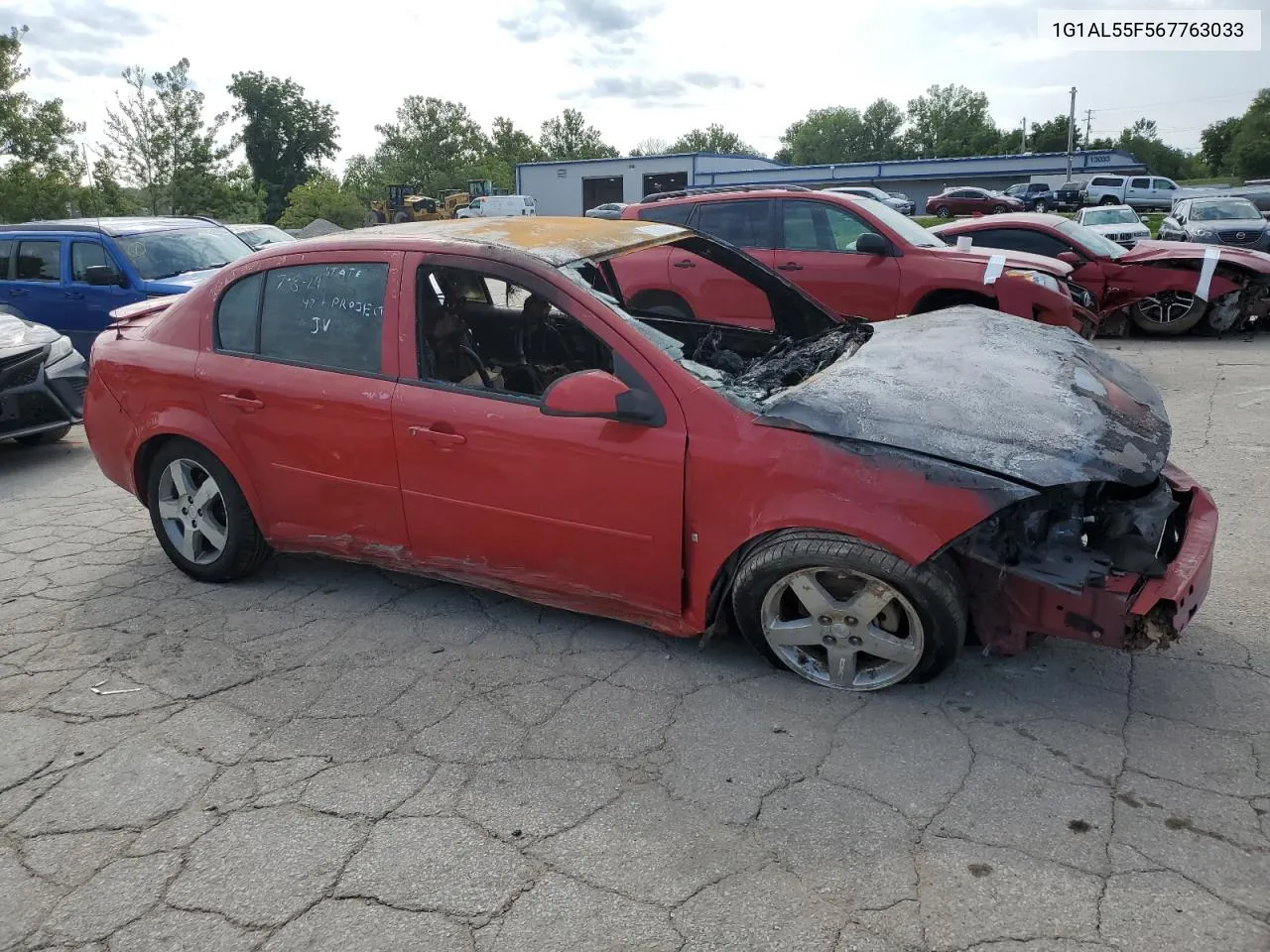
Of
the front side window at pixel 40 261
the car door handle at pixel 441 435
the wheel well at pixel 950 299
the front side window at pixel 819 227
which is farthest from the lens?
the front side window at pixel 40 261

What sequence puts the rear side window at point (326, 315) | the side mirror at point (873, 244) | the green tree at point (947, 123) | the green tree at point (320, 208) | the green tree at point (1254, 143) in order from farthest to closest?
the green tree at point (947, 123) < the green tree at point (1254, 143) < the green tree at point (320, 208) < the side mirror at point (873, 244) < the rear side window at point (326, 315)

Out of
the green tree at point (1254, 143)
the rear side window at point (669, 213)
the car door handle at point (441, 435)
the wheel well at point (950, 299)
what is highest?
the green tree at point (1254, 143)

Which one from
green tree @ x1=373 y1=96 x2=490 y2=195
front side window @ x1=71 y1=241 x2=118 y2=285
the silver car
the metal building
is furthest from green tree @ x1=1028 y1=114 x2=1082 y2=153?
front side window @ x1=71 y1=241 x2=118 y2=285

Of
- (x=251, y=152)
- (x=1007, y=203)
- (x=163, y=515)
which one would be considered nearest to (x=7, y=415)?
(x=163, y=515)

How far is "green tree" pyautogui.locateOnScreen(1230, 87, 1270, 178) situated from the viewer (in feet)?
222

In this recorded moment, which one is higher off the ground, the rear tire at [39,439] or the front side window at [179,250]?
the front side window at [179,250]

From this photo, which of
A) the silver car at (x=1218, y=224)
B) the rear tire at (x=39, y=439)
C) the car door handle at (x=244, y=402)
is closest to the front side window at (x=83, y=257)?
the rear tire at (x=39, y=439)

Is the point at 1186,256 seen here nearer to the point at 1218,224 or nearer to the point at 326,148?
the point at 1218,224

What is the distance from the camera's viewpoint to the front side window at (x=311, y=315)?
3.83m

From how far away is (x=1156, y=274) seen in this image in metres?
9.92

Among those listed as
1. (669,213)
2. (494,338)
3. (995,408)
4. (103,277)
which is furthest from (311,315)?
(103,277)

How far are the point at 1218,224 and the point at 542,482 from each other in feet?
66.8

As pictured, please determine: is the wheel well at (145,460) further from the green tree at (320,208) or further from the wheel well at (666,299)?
the green tree at (320,208)

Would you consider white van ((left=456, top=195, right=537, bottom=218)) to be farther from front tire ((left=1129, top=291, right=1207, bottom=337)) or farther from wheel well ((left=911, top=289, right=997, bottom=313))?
wheel well ((left=911, top=289, right=997, bottom=313))
